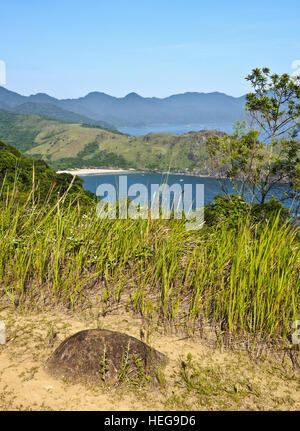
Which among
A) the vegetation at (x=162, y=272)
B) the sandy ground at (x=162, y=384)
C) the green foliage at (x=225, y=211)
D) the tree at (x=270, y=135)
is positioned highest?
the tree at (x=270, y=135)

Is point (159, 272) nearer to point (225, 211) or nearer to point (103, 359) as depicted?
point (103, 359)

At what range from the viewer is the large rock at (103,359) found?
283 centimetres

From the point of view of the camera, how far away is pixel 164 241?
4473 mm

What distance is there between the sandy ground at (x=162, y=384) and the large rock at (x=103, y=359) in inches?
3.5

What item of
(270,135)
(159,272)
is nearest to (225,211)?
(159,272)

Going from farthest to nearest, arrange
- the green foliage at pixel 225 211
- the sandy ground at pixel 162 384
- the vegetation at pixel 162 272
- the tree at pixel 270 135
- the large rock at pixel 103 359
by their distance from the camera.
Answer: the tree at pixel 270 135 → the green foliage at pixel 225 211 → the vegetation at pixel 162 272 → the large rock at pixel 103 359 → the sandy ground at pixel 162 384

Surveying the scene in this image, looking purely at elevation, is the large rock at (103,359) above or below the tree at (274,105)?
below

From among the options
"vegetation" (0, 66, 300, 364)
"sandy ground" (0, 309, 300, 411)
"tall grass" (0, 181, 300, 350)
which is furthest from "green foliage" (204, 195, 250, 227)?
"sandy ground" (0, 309, 300, 411)

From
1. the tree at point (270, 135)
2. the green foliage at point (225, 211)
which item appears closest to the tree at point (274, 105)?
the tree at point (270, 135)

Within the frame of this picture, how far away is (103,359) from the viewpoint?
112 inches

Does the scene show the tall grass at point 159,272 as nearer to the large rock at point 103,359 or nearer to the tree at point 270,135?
the large rock at point 103,359

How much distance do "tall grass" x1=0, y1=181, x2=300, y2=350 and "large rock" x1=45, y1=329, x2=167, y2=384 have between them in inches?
29.1
